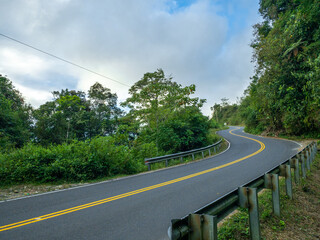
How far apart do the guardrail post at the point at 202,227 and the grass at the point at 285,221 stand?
52.3 inches

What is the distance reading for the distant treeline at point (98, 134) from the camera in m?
8.40

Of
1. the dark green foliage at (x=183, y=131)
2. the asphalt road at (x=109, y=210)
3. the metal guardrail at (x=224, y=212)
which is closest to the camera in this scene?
the metal guardrail at (x=224, y=212)

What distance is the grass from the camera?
127 inches

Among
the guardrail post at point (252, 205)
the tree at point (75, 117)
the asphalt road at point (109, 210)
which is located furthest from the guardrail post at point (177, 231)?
the tree at point (75, 117)

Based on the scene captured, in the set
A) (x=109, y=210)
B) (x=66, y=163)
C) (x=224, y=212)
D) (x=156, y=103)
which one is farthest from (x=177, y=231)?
(x=156, y=103)

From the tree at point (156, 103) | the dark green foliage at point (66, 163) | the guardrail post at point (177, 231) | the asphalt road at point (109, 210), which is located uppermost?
the tree at point (156, 103)

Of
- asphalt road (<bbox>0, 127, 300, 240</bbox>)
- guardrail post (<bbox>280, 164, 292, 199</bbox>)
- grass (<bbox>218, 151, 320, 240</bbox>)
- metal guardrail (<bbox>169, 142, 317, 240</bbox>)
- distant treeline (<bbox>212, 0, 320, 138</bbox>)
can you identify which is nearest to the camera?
metal guardrail (<bbox>169, 142, 317, 240</bbox>)

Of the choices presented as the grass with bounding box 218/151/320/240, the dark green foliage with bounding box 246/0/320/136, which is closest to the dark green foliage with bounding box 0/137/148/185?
the grass with bounding box 218/151/320/240

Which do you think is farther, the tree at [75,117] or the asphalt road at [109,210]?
the tree at [75,117]

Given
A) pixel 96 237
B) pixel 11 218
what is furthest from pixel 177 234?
pixel 11 218

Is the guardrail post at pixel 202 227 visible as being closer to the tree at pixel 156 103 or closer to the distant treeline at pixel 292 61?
the distant treeline at pixel 292 61

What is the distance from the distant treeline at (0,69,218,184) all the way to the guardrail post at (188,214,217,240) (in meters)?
7.63

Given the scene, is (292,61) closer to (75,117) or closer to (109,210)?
(109,210)

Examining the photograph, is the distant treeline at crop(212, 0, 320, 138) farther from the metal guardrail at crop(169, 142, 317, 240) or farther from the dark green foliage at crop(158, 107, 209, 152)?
the metal guardrail at crop(169, 142, 317, 240)
